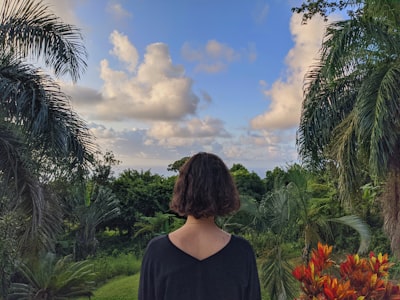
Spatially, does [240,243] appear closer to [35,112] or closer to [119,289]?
[35,112]

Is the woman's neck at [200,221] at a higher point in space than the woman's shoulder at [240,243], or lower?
higher

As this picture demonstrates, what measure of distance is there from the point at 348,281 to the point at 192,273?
2.06 m

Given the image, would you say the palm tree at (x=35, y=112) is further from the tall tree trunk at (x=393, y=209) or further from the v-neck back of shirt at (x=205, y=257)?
the tall tree trunk at (x=393, y=209)

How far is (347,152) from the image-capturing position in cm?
717

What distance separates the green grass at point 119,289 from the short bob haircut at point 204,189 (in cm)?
1026

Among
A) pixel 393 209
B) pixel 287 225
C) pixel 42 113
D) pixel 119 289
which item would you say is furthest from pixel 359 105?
pixel 119 289

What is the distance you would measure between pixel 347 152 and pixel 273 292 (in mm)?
2683

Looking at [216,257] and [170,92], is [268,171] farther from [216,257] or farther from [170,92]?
[216,257]

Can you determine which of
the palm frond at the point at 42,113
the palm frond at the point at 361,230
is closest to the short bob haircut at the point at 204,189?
the palm frond at the point at 42,113

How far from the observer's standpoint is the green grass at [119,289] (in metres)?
11.6

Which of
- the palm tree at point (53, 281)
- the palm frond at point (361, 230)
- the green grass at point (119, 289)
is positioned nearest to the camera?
the palm frond at point (361, 230)

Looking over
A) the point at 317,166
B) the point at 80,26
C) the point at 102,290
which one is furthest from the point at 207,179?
the point at 102,290

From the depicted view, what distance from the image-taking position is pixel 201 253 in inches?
71.2

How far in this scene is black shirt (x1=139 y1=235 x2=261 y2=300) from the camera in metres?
1.79
